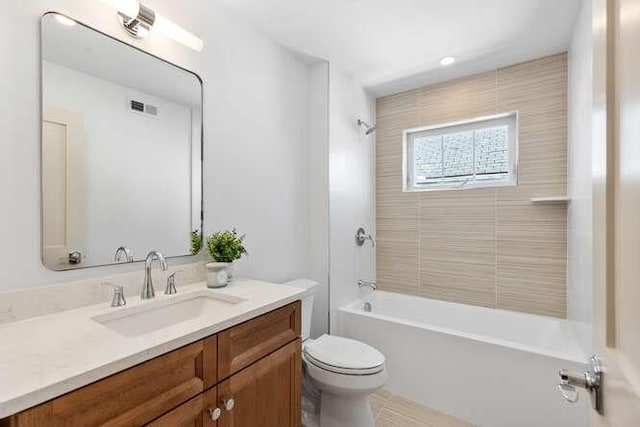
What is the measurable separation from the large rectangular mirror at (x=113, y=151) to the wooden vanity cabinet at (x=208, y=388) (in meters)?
0.65

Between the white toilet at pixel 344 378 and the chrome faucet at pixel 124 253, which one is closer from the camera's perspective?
the chrome faucet at pixel 124 253

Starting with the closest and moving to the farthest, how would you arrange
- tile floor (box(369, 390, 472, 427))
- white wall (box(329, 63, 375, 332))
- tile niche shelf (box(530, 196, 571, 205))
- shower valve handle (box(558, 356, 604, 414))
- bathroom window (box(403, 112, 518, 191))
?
shower valve handle (box(558, 356, 604, 414))
tile floor (box(369, 390, 472, 427))
tile niche shelf (box(530, 196, 571, 205))
white wall (box(329, 63, 375, 332))
bathroom window (box(403, 112, 518, 191))

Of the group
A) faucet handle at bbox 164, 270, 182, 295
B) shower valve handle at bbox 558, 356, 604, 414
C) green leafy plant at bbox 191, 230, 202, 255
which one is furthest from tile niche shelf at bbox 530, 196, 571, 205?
faucet handle at bbox 164, 270, 182, 295

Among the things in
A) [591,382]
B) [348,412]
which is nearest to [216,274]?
[348,412]

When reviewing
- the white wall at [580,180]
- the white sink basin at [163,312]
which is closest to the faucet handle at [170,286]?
the white sink basin at [163,312]

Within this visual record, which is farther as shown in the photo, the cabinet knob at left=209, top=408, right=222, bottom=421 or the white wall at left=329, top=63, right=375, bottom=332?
the white wall at left=329, top=63, right=375, bottom=332

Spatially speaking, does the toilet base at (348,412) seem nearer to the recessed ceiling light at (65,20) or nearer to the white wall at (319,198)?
the white wall at (319,198)

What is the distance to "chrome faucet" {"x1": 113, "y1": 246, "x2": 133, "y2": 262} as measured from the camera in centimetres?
135

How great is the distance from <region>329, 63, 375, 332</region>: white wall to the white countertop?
1.34 meters

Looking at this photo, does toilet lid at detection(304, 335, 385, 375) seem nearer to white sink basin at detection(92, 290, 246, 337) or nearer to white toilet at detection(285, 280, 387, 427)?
white toilet at detection(285, 280, 387, 427)

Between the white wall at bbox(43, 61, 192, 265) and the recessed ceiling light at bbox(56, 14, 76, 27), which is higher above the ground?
the recessed ceiling light at bbox(56, 14, 76, 27)

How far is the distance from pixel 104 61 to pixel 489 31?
2.20 metres

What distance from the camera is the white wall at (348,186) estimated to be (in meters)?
2.47

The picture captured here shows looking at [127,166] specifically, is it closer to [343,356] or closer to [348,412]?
[343,356]
